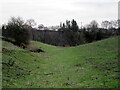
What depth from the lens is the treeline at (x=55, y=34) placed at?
56031mm

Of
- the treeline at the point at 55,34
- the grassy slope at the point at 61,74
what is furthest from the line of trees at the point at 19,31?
the grassy slope at the point at 61,74

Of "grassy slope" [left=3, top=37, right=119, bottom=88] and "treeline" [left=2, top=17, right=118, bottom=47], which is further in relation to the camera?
"treeline" [left=2, top=17, right=118, bottom=47]

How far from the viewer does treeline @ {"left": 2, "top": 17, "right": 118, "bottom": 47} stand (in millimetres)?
56031

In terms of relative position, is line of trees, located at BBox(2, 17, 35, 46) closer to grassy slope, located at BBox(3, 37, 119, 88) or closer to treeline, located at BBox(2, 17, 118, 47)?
treeline, located at BBox(2, 17, 118, 47)

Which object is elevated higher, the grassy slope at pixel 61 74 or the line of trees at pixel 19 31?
the line of trees at pixel 19 31

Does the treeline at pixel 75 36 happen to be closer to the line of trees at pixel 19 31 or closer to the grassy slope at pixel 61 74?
the line of trees at pixel 19 31

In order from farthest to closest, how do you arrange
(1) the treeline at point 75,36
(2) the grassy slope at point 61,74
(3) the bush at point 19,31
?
(1) the treeline at point 75,36
(3) the bush at point 19,31
(2) the grassy slope at point 61,74

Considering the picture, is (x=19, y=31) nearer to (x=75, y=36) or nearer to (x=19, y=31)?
(x=19, y=31)

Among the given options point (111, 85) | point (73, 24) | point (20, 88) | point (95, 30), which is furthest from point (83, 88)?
point (73, 24)

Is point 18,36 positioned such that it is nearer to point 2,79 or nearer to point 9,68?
point 9,68

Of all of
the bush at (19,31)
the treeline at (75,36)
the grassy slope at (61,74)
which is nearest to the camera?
the grassy slope at (61,74)

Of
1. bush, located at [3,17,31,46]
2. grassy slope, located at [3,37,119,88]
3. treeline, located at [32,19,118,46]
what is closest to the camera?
grassy slope, located at [3,37,119,88]

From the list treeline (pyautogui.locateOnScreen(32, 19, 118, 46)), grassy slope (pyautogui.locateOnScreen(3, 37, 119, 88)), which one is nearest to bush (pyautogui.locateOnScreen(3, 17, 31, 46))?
grassy slope (pyautogui.locateOnScreen(3, 37, 119, 88))

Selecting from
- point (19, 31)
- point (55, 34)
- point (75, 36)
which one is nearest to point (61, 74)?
point (19, 31)
